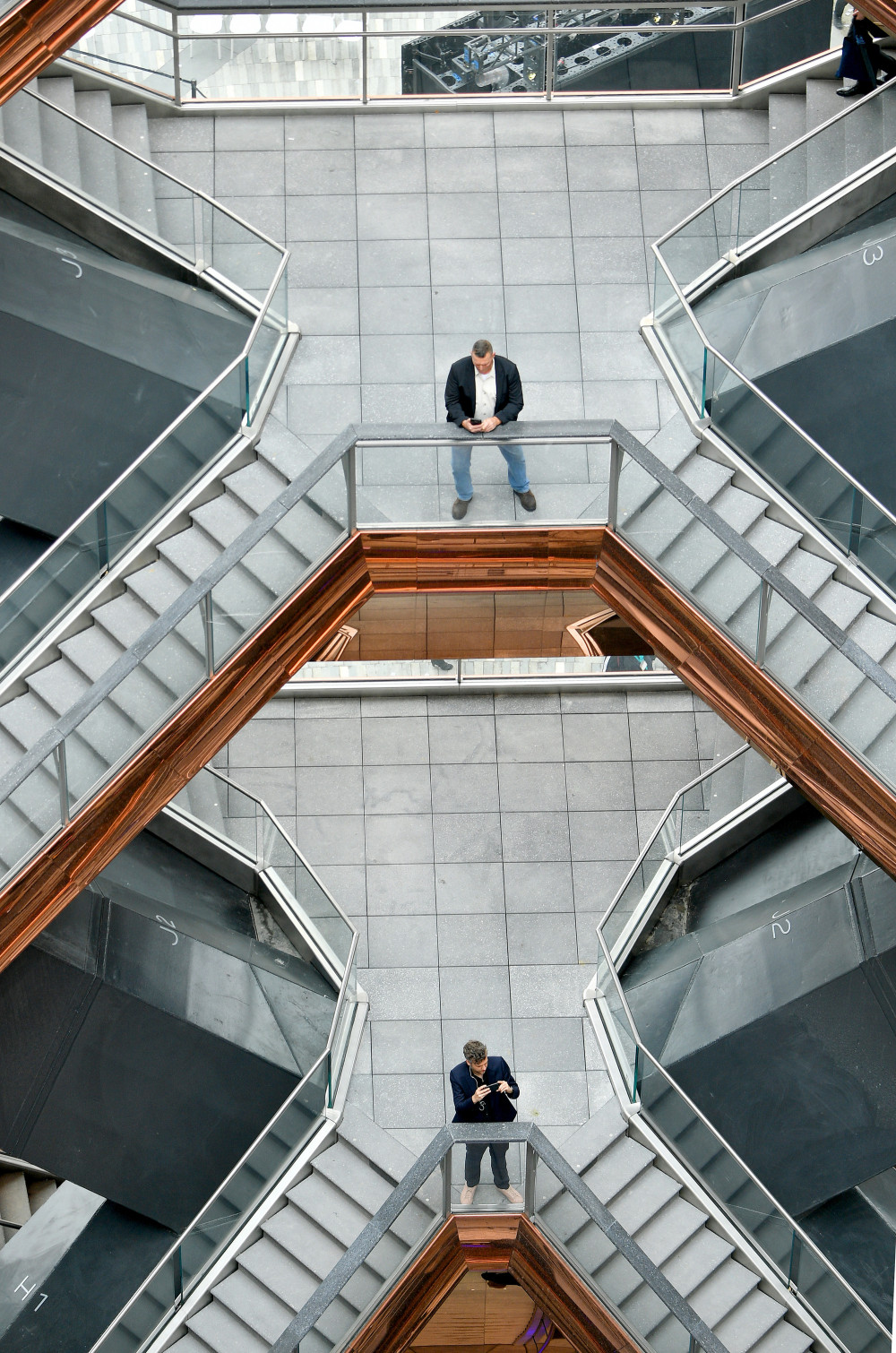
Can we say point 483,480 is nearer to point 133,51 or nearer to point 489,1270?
point 133,51

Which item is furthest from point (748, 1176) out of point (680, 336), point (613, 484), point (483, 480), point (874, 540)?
point (680, 336)

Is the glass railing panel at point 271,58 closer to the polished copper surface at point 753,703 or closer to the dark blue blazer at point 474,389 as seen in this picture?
the dark blue blazer at point 474,389

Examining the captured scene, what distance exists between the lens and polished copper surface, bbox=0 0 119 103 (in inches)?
643

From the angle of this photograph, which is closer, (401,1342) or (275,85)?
(401,1342)

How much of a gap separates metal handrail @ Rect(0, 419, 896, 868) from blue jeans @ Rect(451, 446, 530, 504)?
0.41ft

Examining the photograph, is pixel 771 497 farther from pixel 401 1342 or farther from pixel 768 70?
pixel 401 1342

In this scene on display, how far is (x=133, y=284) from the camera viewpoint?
1870cm

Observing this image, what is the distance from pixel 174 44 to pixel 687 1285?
13.7 metres

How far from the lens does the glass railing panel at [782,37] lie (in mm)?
20000

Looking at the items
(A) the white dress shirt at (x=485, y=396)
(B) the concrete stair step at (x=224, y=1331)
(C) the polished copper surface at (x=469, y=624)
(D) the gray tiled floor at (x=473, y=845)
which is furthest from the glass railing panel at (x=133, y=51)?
(B) the concrete stair step at (x=224, y=1331)

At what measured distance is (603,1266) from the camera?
16750mm

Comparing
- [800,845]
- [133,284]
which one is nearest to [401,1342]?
[800,845]

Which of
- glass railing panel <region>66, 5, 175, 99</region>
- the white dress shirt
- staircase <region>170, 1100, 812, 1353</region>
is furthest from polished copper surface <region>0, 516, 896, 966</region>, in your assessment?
glass railing panel <region>66, 5, 175, 99</region>

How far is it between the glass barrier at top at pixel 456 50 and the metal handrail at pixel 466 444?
225 inches
